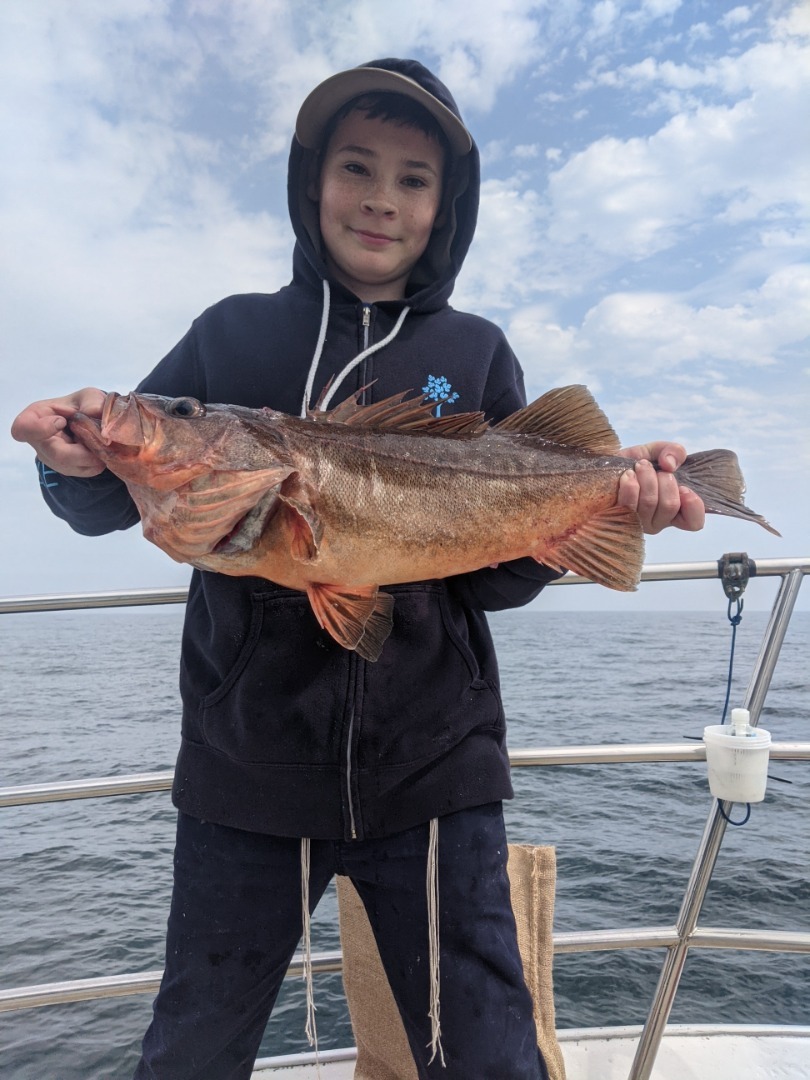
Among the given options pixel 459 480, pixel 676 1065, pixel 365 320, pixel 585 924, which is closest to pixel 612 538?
pixel 459 480

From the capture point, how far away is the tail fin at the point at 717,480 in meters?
2.03

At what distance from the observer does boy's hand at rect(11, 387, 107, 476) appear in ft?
5.49

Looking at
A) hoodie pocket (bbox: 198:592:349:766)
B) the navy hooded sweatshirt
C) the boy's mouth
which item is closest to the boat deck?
the navy hooded sweatshirt

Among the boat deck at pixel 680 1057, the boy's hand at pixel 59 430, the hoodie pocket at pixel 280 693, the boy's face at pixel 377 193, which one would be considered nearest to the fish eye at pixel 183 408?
the boy's hand at pixel 59 430

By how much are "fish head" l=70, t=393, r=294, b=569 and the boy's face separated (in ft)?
3.18

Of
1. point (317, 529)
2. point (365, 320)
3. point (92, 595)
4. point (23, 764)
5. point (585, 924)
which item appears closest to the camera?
point (317, 529)

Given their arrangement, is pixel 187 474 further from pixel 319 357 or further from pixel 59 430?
pixel 319 357

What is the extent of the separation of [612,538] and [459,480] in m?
0.51

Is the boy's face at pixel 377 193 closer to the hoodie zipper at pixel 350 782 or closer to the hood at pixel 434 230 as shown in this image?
the hood at pixel 434 230

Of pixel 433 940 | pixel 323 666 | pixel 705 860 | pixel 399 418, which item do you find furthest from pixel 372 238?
pixel 705 860

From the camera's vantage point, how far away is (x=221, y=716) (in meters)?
1.97

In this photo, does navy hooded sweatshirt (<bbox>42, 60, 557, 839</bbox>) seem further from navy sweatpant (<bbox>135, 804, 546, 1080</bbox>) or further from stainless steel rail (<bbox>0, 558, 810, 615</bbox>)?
stainless steel rail (<bbox>0, 558, 810, 615</bbox>)

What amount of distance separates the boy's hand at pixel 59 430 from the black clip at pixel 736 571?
2.22 m

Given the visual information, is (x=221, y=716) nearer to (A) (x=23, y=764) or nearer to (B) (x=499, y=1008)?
(B) (x=499, y=1008)
